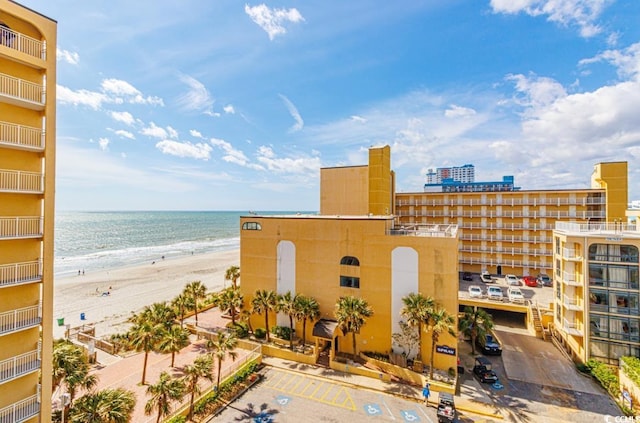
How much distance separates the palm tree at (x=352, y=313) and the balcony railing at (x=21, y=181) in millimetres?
20138

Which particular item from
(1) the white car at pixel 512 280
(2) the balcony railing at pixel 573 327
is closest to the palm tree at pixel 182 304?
(2) the balcony railing at pixel 573 327

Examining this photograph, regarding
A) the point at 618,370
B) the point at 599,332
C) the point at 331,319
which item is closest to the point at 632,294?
the point at 599,332

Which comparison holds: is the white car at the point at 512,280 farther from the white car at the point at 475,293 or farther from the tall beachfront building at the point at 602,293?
the tall beachfront building at the point at 602,293

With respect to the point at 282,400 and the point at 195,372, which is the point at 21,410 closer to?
the point at 195,372

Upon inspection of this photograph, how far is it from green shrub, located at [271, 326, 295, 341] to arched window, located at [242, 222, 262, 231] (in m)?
9.98

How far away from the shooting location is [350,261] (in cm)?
2697

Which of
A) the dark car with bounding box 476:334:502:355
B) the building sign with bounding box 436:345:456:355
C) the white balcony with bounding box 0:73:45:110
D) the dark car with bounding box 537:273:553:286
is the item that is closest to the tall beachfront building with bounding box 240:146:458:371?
the building sign with bounding box 436:345:456:355

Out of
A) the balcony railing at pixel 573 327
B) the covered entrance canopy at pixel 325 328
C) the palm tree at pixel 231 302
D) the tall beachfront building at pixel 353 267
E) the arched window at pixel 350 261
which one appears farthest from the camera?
the palm tree at pixel 231 302

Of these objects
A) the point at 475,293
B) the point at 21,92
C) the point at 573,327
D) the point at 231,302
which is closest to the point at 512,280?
the point at 475,293

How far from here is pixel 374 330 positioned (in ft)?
83.9

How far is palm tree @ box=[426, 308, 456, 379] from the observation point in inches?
840

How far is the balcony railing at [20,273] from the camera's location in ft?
38.1

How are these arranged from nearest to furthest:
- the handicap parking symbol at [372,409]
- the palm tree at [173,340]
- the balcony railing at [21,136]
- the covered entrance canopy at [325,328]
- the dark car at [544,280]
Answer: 1. the balcony railing at [21,136]
2. the handicap parking symbol at [372,409]
3. the palm tree at [173,340]
4. the covered entrance canopy at [325,328]
5. the dark car at [544,280]

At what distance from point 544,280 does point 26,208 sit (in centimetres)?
5414
